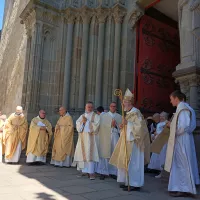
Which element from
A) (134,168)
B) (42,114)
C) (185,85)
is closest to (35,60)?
(42,114)

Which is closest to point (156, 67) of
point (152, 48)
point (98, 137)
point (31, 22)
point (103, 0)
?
point (152, 48)

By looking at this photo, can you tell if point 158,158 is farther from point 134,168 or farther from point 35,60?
point 35,60

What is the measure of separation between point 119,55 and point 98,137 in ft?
10.5

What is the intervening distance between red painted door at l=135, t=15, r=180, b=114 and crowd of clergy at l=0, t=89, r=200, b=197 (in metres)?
1.09

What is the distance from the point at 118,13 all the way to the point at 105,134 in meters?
4.25

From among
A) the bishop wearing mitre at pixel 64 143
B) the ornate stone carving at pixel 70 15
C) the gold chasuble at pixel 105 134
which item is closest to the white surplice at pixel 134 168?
the gold chasuble at pixel 105 134

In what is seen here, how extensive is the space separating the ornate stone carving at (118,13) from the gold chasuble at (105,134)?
12.1 ft

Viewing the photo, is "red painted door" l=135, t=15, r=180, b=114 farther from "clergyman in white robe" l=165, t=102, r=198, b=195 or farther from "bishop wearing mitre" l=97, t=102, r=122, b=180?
"clergyman in white robe" l=165, t=102, r=198, b=195

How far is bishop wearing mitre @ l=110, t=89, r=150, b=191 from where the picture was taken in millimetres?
4426

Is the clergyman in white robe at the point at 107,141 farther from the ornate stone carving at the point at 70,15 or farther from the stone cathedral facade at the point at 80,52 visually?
the ornate stone carving at the point at 70,15

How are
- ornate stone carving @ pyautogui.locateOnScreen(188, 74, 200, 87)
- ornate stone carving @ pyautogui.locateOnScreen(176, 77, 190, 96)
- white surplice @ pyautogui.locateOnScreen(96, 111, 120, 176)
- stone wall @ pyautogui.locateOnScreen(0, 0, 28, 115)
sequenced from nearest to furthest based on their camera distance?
ornate stone carving @ pyautogui.locateOnScreen(188, 74, 200, 87), ornate stone carving @ pyautogui.locateOnScreen(176, 77, 190, 96), white surplice @ pyautogui.locateOnScreen(96, 111, 120, 176), stone wall @ pyautogui.locateOnScreen(0, 0, 28, 115)

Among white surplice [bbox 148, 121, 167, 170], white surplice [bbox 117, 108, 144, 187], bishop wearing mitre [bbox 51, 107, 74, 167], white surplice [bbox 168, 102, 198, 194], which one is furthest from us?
bishop wearing mitre [bbox 51, 107, 74, 167]

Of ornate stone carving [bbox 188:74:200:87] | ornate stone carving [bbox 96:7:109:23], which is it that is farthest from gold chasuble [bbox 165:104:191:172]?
ornate stone carving [bbox 96:7:109:23]

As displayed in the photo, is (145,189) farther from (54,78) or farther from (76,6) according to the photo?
(76,6)
